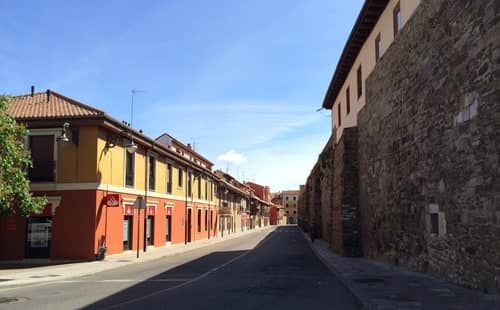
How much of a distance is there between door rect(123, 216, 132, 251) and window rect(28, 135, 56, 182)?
4785mm

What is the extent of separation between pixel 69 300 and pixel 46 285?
13.0 ft

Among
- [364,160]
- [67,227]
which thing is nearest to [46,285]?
[67,227]

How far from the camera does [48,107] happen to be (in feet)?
75.5

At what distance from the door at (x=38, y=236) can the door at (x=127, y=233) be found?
4.19 m

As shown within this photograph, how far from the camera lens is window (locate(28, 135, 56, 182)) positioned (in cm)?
2170

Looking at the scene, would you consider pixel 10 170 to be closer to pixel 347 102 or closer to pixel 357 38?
pixel 357 38

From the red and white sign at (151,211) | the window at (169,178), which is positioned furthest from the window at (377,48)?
the window at (169,178)

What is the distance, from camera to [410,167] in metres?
14.8

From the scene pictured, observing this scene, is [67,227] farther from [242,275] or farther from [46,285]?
[242,275]

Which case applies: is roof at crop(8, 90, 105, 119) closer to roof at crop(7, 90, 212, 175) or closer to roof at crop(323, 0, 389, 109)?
roof at crop(7, 90, 212, 175)

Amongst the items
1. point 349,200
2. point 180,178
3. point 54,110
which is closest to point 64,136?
point 54,110

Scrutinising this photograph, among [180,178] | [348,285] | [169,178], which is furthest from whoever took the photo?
[180,178]

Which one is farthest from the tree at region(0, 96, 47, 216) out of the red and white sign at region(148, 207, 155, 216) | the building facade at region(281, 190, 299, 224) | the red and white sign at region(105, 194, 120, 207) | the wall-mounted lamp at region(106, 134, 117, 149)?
the building facade at region(281, 190, 299, 224)

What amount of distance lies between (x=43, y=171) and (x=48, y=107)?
3.25 meters
